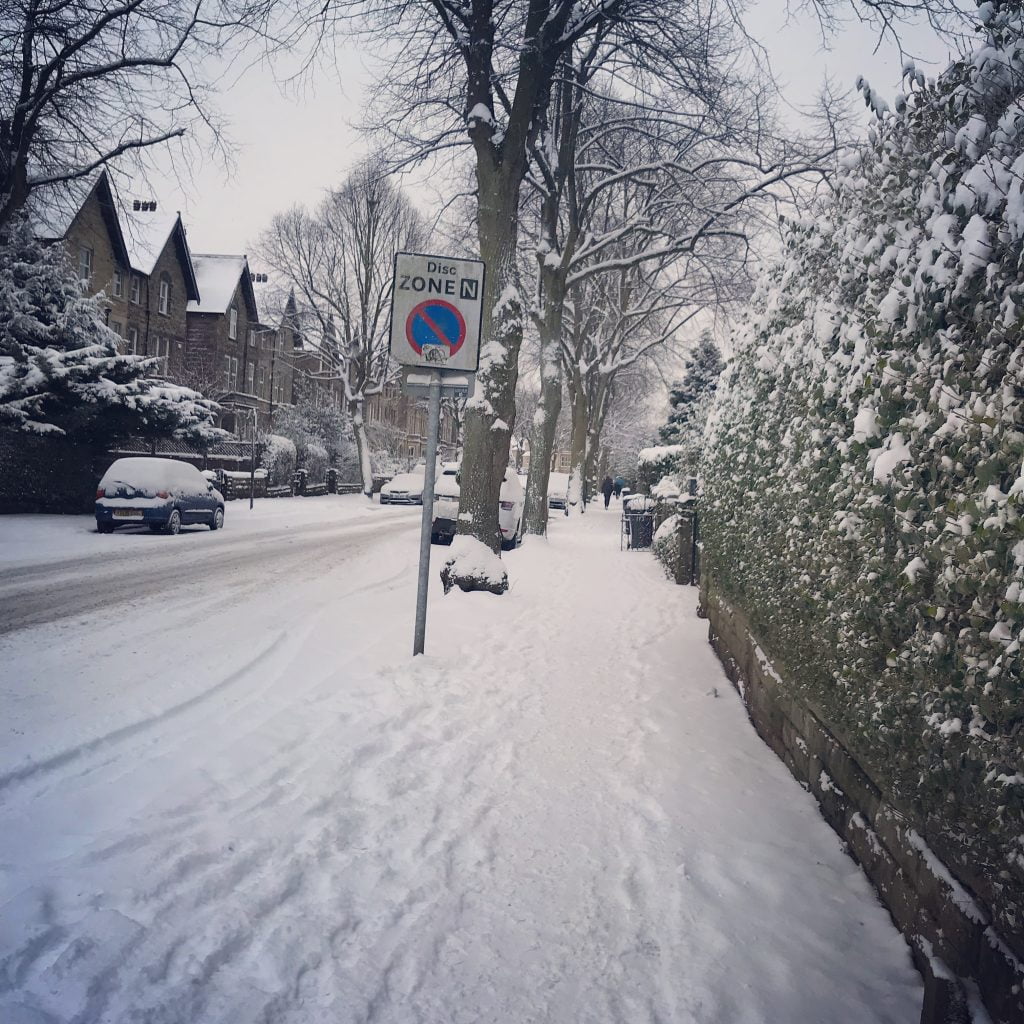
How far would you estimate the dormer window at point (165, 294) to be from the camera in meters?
39.1

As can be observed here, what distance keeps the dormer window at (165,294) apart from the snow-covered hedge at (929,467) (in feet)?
133

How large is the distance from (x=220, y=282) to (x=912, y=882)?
4708 cm

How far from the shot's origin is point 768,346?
20.1 ft

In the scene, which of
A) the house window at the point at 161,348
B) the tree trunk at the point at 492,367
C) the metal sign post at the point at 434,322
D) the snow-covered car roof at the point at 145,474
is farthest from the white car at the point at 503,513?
the house window at the point at 161,348

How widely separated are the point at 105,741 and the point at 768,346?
5349 mm

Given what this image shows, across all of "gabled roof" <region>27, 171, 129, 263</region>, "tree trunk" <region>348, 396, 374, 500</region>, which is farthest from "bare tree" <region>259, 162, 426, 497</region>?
"gabled roof" <region>27, 171, 129, 263</region>

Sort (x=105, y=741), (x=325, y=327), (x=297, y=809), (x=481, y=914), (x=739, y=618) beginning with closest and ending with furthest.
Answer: (x=481, y=914) → (x=297, y=809) → (x=105, y=741) → (x=739, y=618) → (x=325, y=327)

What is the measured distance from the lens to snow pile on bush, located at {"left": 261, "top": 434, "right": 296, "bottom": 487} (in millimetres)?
31678

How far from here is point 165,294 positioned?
39469 millimetres

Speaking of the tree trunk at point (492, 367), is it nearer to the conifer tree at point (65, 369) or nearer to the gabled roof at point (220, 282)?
the conifer tree at point (65, 369)

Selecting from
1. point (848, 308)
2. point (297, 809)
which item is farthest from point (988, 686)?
point (297, 809)

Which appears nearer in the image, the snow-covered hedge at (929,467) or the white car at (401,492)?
the snow-covered hedge at (929,467)

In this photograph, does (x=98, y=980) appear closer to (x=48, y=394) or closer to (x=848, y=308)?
(x=848, y=308)

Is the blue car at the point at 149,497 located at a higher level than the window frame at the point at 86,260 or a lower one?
lower
